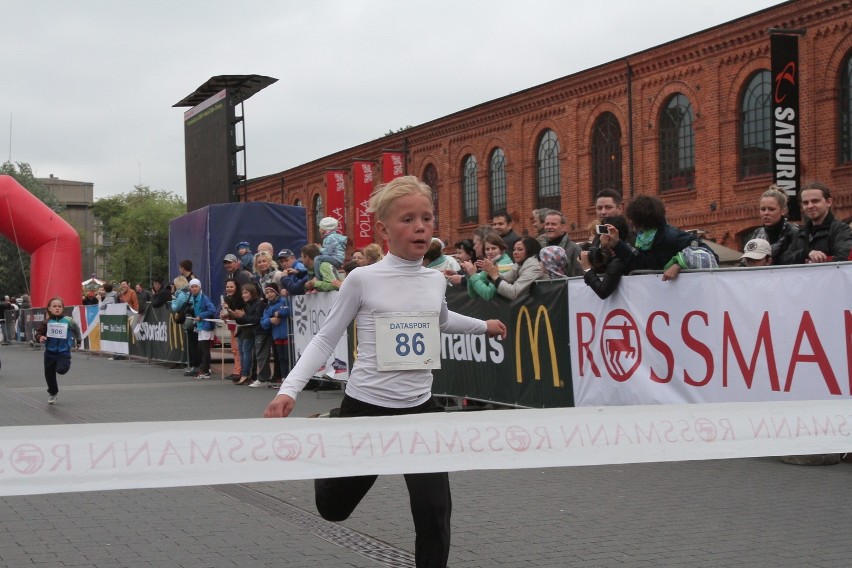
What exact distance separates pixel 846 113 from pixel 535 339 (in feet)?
78.6

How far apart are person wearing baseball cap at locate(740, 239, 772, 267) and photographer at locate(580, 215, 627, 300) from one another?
117cm

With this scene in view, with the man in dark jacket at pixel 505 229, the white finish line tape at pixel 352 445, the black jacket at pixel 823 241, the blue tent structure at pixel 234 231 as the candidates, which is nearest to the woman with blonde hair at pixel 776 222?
the black jacket at pixel 823 241

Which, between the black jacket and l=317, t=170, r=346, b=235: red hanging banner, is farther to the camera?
l=317, t=170, r=346, b=235: red hanging banner

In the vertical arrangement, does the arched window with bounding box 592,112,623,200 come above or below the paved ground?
above

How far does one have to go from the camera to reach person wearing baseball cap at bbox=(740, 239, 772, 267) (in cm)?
938

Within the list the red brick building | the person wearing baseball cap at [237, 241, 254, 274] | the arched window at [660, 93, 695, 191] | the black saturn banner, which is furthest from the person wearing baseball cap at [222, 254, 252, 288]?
the arched window at [660, 93, 695, 191]

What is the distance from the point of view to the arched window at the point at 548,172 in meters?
45.4

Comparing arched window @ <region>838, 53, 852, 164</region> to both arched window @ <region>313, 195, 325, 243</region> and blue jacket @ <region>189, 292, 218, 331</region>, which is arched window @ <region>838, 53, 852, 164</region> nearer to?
blue jacket @ <region>189, 292, 218, 331</region>

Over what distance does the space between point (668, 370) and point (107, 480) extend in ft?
21.1

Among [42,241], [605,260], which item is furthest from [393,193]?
[42,241]

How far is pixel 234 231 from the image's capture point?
973 inches

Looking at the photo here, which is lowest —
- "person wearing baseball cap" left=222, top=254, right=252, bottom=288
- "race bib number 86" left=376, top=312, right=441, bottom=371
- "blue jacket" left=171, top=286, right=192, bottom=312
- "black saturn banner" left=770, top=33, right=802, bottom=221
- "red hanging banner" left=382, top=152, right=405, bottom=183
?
"race bib number 86" left=376, top=312, right=441, bottom=371

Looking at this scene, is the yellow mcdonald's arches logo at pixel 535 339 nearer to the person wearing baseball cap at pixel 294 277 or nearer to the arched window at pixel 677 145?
the person wearing baseball cap at pixel 294 277

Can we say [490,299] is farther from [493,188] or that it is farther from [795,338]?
[493,188]
